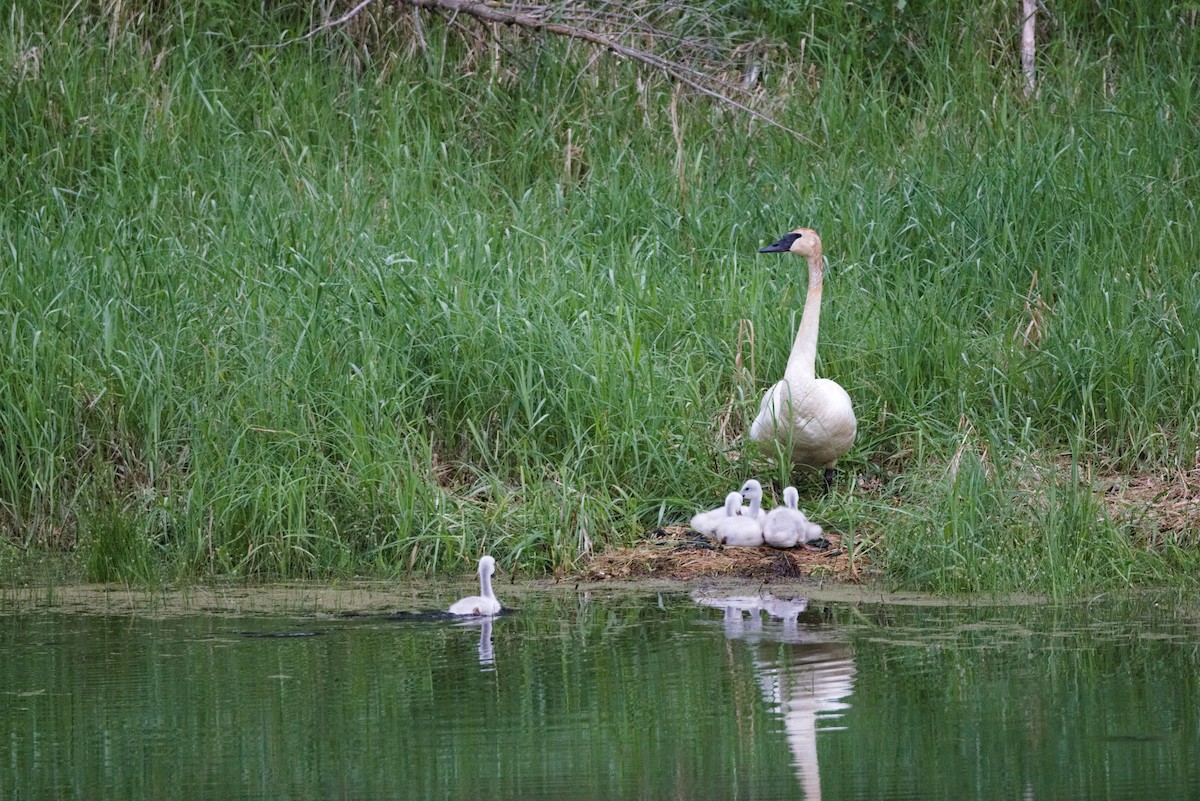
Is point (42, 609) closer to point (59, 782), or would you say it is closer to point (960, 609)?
point (59, 782)

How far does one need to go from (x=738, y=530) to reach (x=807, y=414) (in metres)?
0.65

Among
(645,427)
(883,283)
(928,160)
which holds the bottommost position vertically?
(645,427)

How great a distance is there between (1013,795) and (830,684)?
3.36 ft

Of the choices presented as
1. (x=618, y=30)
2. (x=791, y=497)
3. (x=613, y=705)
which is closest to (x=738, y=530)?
(x=791, y=497)

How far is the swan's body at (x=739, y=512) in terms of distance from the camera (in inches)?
266

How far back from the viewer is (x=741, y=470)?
24.4 feet

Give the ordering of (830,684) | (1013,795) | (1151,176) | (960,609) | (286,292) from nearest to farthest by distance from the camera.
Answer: (1013,795) < (830,684) < (960,609) < (286,292) < (1151,176)

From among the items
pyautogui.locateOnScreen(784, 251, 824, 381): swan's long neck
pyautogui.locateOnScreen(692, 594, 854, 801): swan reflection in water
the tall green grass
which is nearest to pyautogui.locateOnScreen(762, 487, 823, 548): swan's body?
the tall green grass

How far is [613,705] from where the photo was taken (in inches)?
177

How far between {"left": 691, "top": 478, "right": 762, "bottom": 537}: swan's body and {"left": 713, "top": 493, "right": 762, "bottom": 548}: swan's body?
0.02m

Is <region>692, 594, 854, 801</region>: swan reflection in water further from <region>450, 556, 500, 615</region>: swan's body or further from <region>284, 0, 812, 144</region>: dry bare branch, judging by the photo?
<region>284, 0, 812, 144</region>: dry bare branch

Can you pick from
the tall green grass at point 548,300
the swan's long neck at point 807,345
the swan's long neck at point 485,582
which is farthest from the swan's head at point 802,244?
the swan's long neck at point 485,582

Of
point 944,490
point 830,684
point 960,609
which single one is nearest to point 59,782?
point 830,684

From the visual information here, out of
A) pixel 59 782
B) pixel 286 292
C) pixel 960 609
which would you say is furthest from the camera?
pixel 286 292
